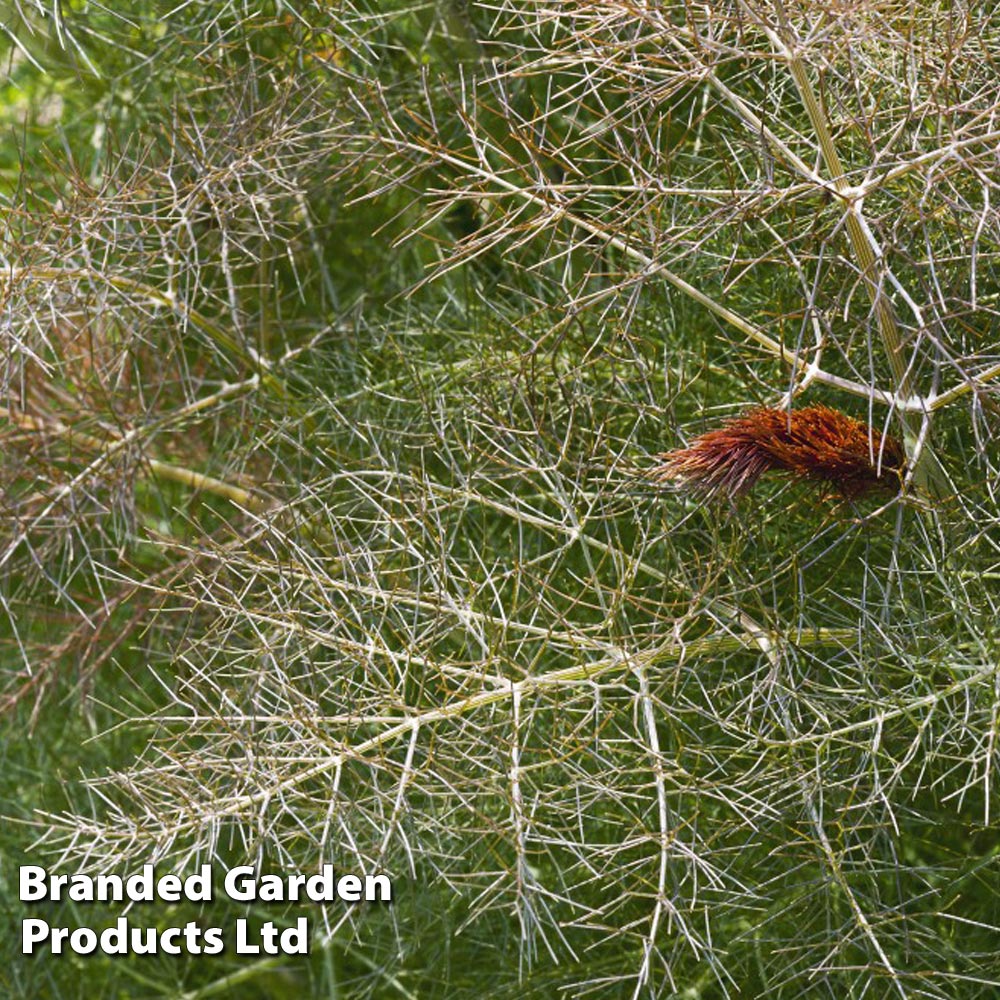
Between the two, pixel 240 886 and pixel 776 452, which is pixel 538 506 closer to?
pixel 240 886

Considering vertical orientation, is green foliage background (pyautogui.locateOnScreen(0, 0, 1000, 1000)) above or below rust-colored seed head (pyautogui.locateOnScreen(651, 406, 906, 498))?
below

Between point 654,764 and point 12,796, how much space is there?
1.11 meters

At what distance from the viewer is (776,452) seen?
107 cm

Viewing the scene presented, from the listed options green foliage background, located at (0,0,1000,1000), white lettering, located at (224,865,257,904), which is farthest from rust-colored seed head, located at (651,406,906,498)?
white lettering, located at (224,865,257,904)

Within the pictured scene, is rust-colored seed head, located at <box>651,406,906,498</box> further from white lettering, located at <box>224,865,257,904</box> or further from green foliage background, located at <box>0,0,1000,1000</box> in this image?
white lettering, located at <box>224,865,257,904</box>

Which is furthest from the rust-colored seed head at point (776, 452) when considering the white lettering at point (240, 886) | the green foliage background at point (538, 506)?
the white lettering at point (240, 886)

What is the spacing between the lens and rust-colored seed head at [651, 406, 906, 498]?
3.52ft

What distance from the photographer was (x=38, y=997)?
2.03 m

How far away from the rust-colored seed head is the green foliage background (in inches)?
1.5

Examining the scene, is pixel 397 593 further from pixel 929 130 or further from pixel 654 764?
pixel 929 130

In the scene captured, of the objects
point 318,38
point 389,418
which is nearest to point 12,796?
point 389,418

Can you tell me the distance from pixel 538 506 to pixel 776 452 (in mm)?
624

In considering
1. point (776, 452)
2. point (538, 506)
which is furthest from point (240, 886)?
point (776, 452)

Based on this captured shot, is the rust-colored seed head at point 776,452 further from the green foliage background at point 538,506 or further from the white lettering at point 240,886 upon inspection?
the white lettering at point 240,886
